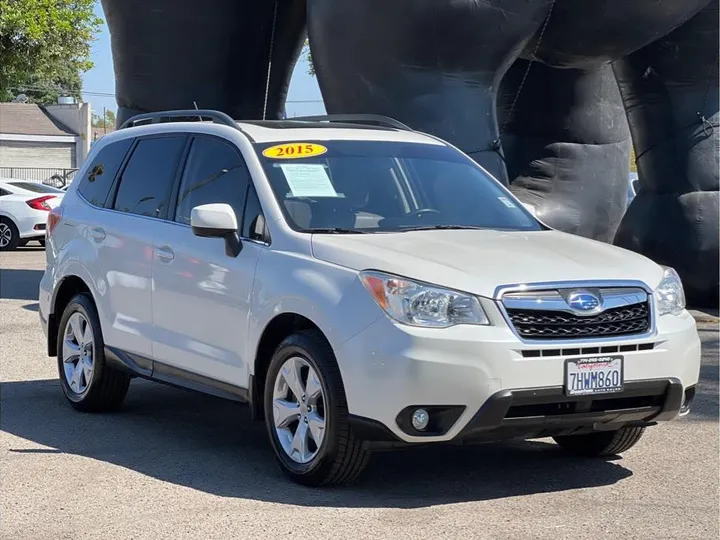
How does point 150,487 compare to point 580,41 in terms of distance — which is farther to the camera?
point 580,41

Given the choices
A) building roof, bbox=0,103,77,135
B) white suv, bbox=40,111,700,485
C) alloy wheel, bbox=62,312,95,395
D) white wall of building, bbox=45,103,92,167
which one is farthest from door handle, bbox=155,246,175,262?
white wall of building, bbox=45,103,92,167

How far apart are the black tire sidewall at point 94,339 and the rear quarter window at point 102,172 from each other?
0.62m

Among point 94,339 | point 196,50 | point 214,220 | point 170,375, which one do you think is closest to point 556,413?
point 214,220

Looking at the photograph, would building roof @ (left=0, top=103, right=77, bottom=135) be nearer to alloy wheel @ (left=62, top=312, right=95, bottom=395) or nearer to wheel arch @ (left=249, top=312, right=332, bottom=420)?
alloy wheel @ (left=62, top=312, right=95, bottom=395)

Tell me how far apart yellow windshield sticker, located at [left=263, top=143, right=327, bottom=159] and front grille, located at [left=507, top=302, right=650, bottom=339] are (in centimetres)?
173

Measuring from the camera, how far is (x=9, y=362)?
9.92m

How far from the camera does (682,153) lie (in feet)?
43.7

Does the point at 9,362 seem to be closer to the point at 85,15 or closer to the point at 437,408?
the point at 437,408

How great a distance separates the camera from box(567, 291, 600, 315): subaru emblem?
5.61 m

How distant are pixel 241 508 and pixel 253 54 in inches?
346

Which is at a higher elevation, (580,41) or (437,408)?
(580,41)

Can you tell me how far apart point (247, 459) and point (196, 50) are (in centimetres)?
757

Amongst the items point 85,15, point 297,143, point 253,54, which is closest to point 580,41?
point 253,54

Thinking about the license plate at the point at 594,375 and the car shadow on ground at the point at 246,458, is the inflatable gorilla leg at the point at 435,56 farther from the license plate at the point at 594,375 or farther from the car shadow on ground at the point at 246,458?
the license plate at the point at 594,375
